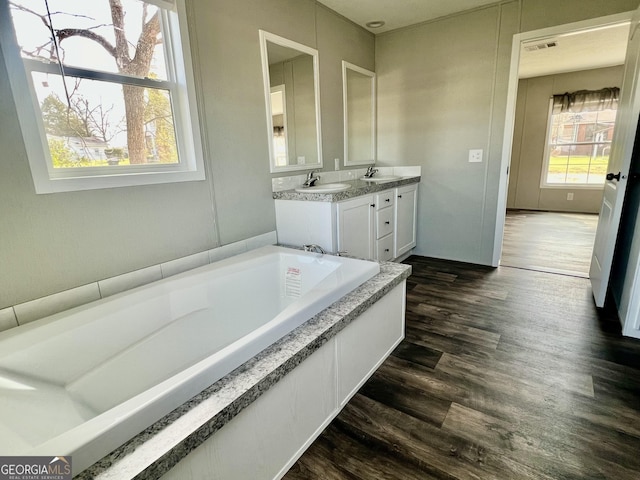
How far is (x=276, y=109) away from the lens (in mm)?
2416

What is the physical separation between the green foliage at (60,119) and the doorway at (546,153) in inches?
122

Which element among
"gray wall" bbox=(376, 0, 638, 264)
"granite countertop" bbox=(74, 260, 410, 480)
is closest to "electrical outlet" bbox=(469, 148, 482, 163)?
"gray wall" bbox=(376, 0, 638, 264)

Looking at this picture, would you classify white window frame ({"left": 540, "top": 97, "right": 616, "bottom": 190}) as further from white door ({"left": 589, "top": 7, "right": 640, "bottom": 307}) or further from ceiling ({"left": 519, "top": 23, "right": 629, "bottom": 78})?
white door ({"left": 589, "top": 7, "right": 640, "bottom": 307})

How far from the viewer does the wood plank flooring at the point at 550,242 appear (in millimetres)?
3229

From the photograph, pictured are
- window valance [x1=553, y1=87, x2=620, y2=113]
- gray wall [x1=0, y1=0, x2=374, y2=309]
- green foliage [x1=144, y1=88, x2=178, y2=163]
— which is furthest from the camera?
window valance [x1=553, y1=87, x2=620, y2=113]

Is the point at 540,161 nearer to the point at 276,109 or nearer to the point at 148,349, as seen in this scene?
the point at 276,109

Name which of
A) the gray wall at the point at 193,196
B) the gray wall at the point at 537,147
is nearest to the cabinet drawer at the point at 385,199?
the gray wall at the point at 193,196

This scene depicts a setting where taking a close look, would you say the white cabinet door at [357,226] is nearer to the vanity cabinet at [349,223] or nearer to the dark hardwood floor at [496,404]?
the vanity cabinet at [349,223]

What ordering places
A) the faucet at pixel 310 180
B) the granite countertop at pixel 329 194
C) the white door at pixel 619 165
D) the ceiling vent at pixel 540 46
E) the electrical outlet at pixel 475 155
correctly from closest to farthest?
the white door at pixel 619 165 < the granite countertop at pixel 329 194 < the faucet at pixel 310 180 < the electrical outlet at pixel 475 155 < the ceiling vent at pixel 540 46

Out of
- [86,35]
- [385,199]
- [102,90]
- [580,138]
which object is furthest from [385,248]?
[580,138]

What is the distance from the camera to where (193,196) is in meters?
1.93

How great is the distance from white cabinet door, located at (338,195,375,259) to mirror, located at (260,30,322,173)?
1.95 feet

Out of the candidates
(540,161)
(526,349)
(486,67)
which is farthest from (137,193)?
(540,161)

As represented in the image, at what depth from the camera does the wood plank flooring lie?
10.6 feet
